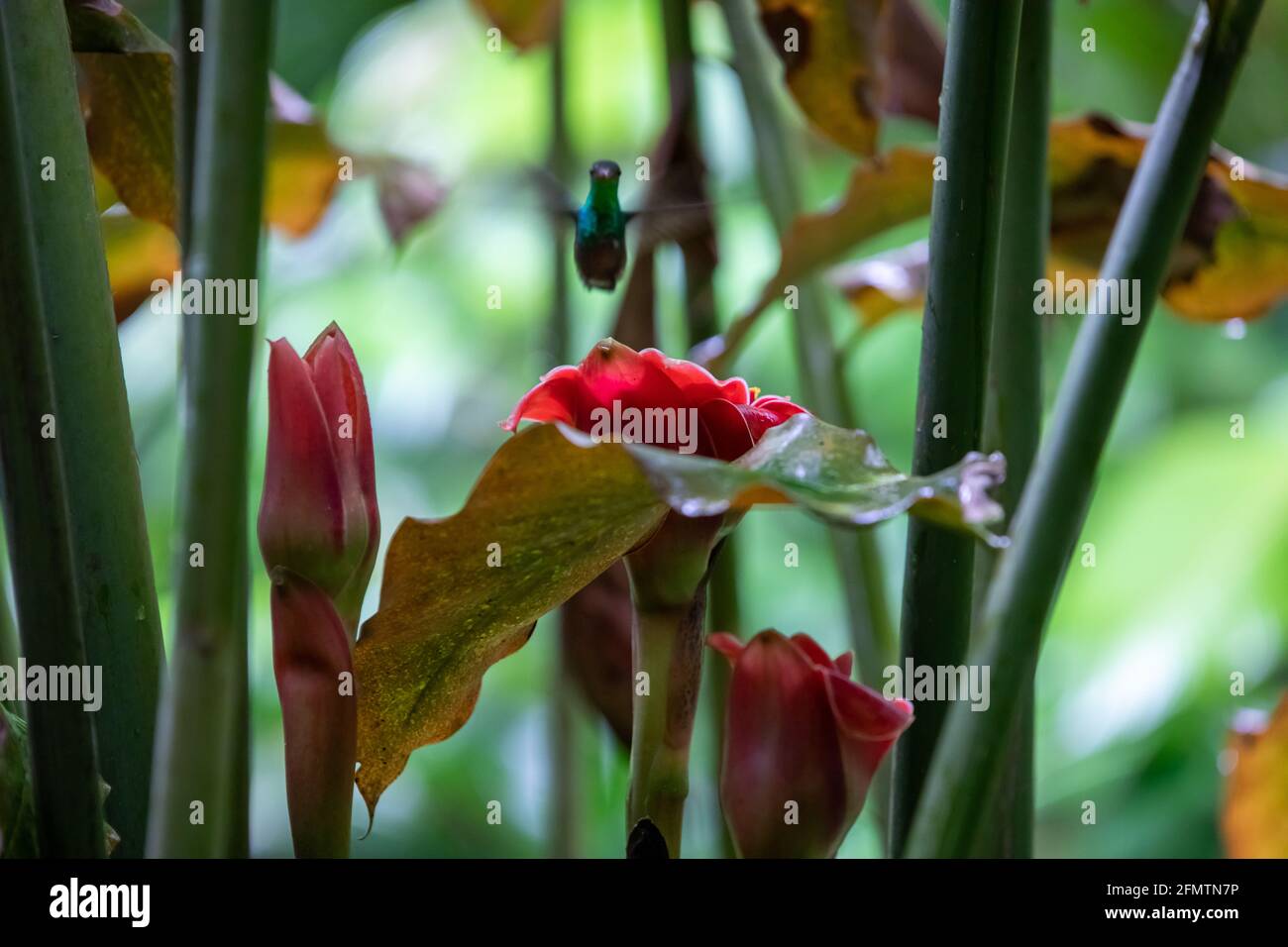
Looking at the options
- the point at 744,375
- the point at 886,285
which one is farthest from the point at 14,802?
the point at 744,375

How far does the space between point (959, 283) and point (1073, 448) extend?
4 centimetres

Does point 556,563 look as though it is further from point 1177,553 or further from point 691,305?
point 1177,553

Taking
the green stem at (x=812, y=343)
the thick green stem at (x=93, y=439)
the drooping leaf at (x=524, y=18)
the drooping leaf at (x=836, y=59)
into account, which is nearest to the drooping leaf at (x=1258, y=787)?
the green stem at (x=812, y=343)

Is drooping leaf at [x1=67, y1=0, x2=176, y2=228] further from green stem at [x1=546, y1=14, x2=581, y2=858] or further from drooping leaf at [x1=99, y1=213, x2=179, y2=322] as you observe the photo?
green stem at [x1=546, y1=14, x2=581, y2=858]

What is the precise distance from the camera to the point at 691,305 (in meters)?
0.53

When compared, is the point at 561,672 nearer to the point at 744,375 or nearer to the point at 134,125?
the point at 134,125

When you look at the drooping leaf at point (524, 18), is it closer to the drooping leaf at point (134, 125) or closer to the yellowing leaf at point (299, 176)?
the yellowing leaf at point (299, 176)

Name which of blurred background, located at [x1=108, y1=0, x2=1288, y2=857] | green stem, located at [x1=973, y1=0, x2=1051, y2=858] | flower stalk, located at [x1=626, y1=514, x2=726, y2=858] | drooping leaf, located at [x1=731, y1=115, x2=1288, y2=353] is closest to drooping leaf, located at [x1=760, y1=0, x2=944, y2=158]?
drooping leaf, located at [x1=731, y1=115, x2=1288, y2=353]

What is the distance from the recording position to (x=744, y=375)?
139 cm

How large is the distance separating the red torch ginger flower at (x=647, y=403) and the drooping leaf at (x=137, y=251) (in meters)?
0.31

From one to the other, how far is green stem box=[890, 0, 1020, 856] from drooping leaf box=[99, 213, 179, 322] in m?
0.36

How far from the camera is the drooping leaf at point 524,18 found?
0.67m
